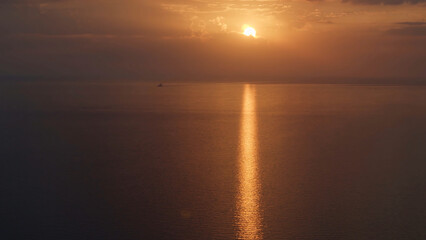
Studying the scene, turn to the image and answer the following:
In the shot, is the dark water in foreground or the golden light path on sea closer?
the golden light path on sea

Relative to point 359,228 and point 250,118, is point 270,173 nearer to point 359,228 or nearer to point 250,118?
point 359,228

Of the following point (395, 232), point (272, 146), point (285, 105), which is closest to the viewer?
point (395, 232)

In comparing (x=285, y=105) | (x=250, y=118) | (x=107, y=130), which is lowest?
(x=285, y=105)

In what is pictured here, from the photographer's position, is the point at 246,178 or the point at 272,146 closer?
the point at 246,178

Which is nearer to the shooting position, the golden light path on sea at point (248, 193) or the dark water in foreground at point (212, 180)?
the golden light path on sea at point (248, 193)

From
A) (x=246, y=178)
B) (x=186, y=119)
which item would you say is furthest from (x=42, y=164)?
(x=186, y=119)

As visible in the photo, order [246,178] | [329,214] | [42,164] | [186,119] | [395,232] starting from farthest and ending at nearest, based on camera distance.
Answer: [186,119], [42,164], [246,178], [329,214], [395,232]

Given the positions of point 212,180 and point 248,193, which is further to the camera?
point 212,180

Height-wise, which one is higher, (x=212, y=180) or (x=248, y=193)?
(x=248, y=193)
